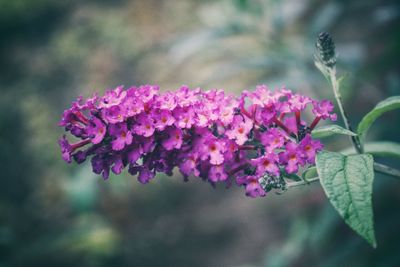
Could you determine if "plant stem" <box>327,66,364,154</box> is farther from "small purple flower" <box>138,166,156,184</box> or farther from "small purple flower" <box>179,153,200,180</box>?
"small purple flower" <box>138,166,156,184</box>

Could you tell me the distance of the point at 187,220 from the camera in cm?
355

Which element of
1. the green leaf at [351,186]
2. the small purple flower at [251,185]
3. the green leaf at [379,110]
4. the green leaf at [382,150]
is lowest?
the green leaf at [351,186]

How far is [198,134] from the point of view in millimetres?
1064

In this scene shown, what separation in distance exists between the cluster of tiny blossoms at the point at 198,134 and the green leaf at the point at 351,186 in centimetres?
9

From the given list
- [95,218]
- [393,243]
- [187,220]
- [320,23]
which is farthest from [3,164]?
[393,243]

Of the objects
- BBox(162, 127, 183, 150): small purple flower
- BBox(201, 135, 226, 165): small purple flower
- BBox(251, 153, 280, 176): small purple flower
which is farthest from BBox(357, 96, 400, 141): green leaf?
BBox(162, 127, 183, 150): small purple flower

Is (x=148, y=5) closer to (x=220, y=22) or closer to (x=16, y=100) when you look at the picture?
(x=16, y=100)

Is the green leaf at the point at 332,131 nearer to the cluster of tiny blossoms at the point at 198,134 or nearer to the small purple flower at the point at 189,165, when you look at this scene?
the cluster of tiny blossoms at the point at 198,134

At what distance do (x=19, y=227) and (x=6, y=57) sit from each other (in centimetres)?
248

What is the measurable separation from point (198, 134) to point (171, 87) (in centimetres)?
313

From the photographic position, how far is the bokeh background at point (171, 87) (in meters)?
2.37

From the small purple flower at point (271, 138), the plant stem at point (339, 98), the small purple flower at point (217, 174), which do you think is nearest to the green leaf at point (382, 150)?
the plant stem at point (339, 98)

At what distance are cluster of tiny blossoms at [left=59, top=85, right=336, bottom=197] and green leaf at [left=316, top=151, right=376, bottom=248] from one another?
87 millimetres

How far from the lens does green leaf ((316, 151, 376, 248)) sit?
2.62 ft
